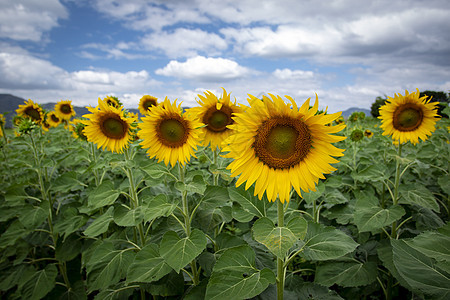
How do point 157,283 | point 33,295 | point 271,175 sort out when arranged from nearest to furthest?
1. point 271,175
2. point 157,283
3. point 33,295

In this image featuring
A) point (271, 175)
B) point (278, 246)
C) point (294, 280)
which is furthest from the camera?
point (294, 280)

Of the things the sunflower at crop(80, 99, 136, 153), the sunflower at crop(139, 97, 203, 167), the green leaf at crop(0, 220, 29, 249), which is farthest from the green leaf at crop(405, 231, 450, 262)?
the green leaf at crop(0, 220, 29, 249)

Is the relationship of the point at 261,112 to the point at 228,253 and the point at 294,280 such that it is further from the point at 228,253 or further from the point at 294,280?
the point at 294,280

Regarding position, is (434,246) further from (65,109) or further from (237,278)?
(65,109)

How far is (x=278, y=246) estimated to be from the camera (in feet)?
4.66

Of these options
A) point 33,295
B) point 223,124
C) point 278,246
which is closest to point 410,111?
point 223,124

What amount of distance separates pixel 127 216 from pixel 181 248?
0.68 metres

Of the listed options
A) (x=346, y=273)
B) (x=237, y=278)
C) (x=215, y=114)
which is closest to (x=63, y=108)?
(x=215, y=114)

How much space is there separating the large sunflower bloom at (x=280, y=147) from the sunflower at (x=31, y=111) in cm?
490

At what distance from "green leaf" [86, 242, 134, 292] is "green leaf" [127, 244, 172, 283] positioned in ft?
1.21

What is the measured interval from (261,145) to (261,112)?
0.20 meters

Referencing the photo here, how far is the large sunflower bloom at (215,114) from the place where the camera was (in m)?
2.67

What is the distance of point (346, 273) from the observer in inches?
92.4

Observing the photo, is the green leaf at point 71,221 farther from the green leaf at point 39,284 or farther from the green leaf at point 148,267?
the green leaf at point 148,267
